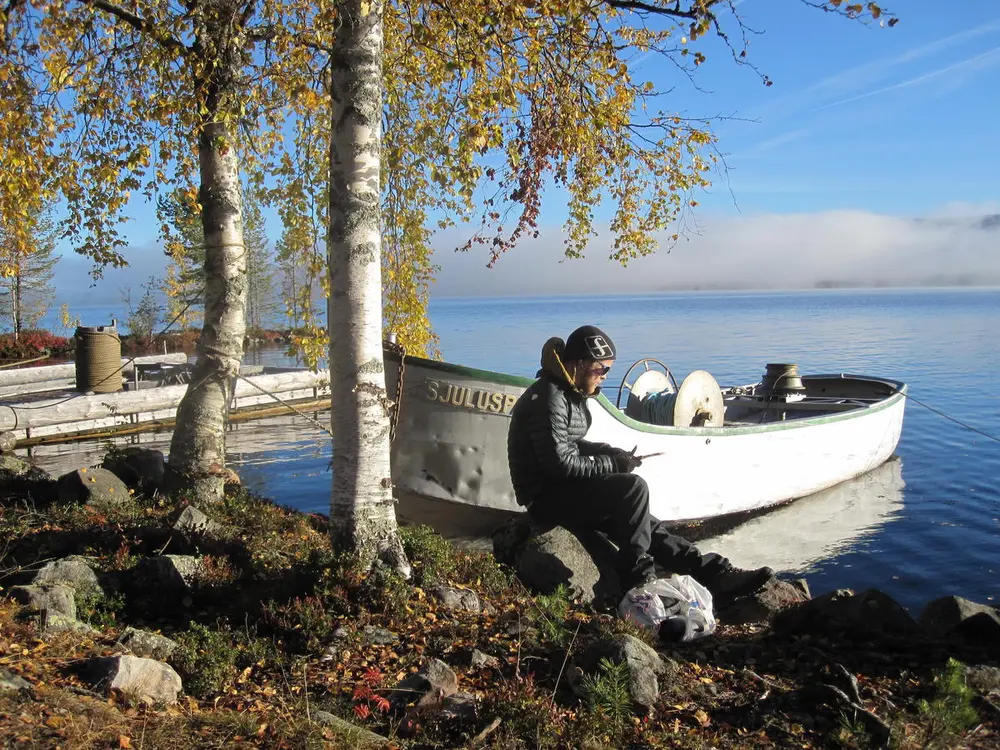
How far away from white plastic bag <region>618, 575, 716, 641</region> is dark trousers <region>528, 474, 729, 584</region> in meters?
0.67

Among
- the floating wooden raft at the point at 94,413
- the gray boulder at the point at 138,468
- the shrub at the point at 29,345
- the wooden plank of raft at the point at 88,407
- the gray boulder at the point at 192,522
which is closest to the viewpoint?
the gray boulder at the point at 192,522

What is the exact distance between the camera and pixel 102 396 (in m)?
20.5

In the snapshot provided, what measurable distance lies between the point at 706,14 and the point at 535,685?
558 cm

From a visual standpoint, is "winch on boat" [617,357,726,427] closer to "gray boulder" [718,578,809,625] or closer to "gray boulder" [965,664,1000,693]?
"gray boulder" [718,578,809,625]

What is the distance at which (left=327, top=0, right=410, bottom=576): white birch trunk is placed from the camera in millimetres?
5531

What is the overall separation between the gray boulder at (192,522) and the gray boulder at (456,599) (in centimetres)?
230

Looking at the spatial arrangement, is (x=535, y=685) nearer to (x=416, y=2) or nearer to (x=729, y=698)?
(x=729, y=698)

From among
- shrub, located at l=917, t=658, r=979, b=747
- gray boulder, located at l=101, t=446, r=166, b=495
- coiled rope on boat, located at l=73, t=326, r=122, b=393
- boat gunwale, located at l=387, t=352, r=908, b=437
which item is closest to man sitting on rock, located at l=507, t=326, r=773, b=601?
boat gunwale, located at l=387, t=352, r=908, b=437

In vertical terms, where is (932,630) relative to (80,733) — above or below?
below

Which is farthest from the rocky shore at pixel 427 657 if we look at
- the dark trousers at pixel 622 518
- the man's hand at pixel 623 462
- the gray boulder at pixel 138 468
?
the gray boulder at pixel 138 468

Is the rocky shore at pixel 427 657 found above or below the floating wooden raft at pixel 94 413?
above

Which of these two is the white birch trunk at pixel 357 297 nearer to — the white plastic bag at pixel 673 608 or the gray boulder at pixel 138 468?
the white plastic bag at pixel 673 608

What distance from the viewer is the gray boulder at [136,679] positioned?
3803mm

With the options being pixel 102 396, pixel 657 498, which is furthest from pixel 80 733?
pixel 102 396
